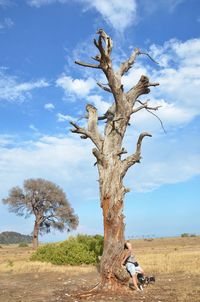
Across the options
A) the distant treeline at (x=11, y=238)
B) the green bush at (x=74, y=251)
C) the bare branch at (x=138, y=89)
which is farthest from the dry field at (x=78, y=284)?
the distant treeline at (x=11, y=238)

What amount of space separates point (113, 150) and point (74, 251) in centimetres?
1265

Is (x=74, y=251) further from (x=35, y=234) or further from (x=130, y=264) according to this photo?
(x=35, y=234)

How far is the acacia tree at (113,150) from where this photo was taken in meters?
13.3

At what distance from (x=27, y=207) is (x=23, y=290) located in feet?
141

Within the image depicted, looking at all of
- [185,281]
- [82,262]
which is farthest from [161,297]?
[82,262]

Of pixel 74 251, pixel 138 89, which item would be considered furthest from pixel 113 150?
pixel 74 251

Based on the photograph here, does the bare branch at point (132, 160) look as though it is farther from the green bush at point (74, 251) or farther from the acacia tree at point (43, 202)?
the acacia tree at point (43, 202)

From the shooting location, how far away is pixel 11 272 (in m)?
21.3

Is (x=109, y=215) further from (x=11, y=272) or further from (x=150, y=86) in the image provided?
(x=11, y=272)

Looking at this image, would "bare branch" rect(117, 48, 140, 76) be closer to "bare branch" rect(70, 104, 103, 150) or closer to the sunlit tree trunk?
"bare branch" rect(70, 104, 103, 150)

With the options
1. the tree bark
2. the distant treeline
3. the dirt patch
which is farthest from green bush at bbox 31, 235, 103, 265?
the distant treeline

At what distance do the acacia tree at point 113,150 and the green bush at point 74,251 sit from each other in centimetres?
1182

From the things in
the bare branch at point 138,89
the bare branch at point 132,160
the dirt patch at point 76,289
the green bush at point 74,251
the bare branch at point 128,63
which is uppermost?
the bare branch at point 128,63

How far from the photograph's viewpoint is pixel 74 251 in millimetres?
25172
